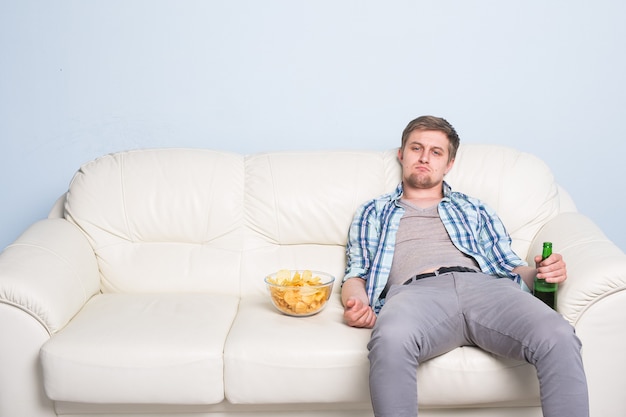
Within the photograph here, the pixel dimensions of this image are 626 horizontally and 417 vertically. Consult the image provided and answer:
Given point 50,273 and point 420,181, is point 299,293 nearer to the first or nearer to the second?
point 420,181

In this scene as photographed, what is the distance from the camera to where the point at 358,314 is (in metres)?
2.09

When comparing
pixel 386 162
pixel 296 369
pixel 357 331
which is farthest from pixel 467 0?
pixel 296 369

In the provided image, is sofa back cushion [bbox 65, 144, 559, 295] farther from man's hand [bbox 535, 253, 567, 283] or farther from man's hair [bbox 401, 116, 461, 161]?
man's hand [bbox 535, 253, 567, 283]

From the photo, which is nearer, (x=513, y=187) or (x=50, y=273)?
(x=50, y=273)

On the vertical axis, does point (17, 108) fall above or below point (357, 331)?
above

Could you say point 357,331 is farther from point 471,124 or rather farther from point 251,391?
point 471,124


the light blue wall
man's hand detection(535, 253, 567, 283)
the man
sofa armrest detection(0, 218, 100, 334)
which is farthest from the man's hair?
sofa armrest detection(0, 218, 100, 334)

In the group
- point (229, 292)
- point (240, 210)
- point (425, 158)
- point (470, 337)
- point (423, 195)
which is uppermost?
point (425, 158)

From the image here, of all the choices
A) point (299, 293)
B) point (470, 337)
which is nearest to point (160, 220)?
point (299, 293)

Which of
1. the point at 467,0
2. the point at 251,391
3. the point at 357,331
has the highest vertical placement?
the point at 467,0

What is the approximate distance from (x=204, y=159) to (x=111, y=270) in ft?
1.78

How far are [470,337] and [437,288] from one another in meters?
0.20

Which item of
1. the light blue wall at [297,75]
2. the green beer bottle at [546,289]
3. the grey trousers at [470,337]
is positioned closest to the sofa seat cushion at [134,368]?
the grey trousers at [470,337]

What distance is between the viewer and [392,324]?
192 centimetres
